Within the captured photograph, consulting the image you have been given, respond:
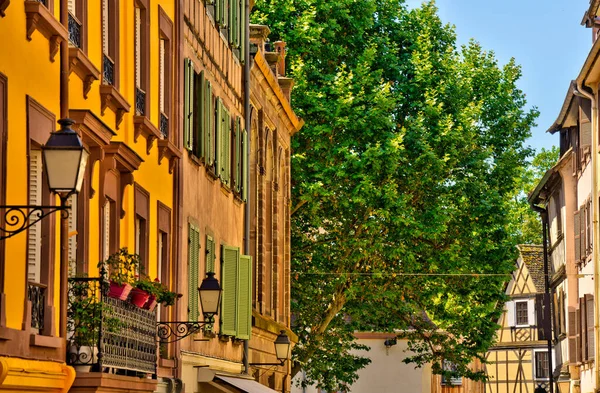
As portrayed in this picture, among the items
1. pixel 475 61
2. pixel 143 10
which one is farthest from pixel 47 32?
pixel 475 61

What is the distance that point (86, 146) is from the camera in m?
14.2

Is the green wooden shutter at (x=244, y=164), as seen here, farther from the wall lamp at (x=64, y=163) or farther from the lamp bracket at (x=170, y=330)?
the wall lamp at (x=64, y=163)

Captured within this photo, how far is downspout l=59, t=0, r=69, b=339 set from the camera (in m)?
12.9

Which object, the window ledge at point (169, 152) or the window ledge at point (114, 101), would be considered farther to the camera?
the window ledge at point (169, 152)

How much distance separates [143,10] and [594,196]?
65.4 ft

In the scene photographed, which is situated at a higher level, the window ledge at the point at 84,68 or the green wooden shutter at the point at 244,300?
the window ledge at the point at 84,68

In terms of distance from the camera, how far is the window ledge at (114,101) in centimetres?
1514

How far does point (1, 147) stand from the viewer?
11.2 metres

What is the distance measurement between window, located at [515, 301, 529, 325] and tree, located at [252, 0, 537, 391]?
838 inches

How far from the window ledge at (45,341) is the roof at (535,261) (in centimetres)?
4980

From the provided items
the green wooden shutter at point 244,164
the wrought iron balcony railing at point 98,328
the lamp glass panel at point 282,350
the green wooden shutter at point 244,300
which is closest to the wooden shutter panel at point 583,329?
the lamp glass panel at point 282,350

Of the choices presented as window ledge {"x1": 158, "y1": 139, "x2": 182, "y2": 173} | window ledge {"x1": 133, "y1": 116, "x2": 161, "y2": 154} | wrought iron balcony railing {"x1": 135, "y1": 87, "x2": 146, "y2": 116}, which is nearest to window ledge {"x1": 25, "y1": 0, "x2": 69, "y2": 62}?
window ledge {"x1": 133, "y1": 116, "x2": 161, "y2": 154}

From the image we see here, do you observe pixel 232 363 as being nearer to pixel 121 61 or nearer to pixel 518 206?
pixel 121 61

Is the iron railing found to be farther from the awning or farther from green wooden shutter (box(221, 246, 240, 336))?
green wooden shutter (box(221, 246, 240, 336))
